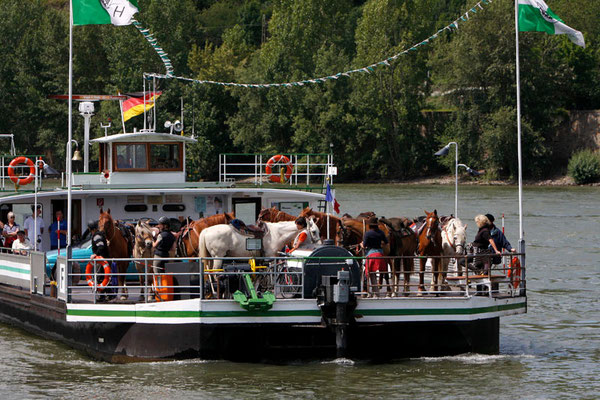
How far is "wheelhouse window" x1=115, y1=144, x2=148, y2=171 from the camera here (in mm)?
24953

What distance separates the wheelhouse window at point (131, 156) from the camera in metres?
25.0

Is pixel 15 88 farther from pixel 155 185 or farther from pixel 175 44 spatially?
pixel 155 185

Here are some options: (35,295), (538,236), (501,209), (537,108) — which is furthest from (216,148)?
(35,295)

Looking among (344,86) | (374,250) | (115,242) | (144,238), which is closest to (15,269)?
(115,242)

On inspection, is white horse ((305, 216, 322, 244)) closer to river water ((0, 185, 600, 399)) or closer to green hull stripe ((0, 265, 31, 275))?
river water ((0, 185, 600, 399))

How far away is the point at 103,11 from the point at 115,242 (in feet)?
14.2

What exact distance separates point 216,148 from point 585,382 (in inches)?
2455

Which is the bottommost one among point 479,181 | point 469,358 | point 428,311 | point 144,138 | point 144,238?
point 469,358

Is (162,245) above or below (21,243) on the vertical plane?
above

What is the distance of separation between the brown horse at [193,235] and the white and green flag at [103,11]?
3973mm

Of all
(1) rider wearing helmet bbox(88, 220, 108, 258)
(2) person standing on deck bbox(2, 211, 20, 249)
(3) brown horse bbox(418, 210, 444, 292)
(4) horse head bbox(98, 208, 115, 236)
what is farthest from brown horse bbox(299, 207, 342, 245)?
(2) person standing on deck bbox(2, 211, 20, 249)

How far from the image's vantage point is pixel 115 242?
18875 millimetres

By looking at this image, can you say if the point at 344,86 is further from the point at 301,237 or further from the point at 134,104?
the point at 301,237

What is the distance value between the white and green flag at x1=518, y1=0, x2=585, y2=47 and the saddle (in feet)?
21.4
